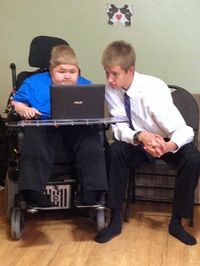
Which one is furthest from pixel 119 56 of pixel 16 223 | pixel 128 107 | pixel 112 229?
pixel 16 223

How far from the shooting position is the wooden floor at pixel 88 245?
1984mm

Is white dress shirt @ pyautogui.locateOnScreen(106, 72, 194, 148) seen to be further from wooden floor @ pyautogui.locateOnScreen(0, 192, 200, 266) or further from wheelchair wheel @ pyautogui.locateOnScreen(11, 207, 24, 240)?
wheelchair wheel @ pyautogui.locateOnScreen(11, 207, 24, 240)

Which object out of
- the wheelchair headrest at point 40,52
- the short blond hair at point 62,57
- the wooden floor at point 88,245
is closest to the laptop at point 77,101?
the short blond hair at point 62,57

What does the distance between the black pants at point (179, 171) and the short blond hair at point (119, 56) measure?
0.44 meters

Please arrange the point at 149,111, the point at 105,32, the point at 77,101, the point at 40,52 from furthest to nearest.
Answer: the point at 105,32 → the point at 40,52 → the point at 149,111 → the point at 77,101

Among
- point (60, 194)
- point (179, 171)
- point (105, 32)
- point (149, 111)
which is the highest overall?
point (105, 32)

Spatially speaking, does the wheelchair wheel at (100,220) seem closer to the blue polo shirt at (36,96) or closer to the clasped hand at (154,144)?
the clasped hand at (154,144)

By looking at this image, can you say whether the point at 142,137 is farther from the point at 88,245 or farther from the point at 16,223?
the point at 16,223

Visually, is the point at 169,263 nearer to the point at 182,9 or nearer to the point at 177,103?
the point at 177,103

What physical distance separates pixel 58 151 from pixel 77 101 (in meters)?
0.33

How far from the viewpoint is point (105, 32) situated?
124 inches

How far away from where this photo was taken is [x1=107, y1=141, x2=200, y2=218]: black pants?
216 cm

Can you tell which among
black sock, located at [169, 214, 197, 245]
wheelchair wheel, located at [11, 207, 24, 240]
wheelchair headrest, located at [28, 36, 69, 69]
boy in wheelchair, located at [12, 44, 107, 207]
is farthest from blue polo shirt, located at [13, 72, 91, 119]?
black sock, located at [169, 214, 197, 245]

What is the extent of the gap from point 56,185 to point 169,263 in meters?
0.70
